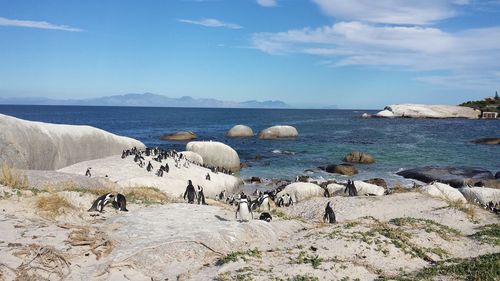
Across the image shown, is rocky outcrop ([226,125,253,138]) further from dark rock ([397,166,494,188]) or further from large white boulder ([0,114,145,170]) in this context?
large white boulder ([0,114,145,170])

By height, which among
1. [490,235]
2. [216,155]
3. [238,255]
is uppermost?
[238,255]

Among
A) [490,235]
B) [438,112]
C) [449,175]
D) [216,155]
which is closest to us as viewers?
[490,235]

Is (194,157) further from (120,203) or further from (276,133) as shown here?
(276,133)

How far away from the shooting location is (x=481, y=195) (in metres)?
25.0

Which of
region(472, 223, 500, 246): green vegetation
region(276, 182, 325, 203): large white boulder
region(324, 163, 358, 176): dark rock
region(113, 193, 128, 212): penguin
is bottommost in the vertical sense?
region(324, 163, 358, 176): dark rock

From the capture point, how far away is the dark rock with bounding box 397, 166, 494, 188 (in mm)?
34219

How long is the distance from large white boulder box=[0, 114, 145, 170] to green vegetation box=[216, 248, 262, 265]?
18.6m

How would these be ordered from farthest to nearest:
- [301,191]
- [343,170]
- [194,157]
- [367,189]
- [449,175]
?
[343,170] → [194,157] → [449,175] → [367,189] → [301,191]

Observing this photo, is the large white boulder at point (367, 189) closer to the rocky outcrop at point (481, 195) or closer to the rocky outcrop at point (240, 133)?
the rocky outcrop at point (481, 195)

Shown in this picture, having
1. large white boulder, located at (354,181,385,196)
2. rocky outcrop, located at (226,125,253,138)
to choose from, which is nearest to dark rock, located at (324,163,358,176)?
large white boulder, located at (354,181,385,196)

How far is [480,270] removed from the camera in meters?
9.79

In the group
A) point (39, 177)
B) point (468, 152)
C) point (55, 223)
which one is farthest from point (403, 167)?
point (55, 223)

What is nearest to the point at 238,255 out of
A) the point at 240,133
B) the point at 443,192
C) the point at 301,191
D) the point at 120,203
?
the point at 120,203

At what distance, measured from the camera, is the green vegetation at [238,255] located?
9.98 meters
